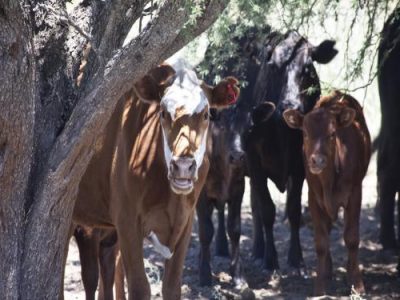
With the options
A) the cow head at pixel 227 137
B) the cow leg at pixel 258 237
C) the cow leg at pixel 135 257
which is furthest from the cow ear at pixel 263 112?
the cow leg at pixel 135 257

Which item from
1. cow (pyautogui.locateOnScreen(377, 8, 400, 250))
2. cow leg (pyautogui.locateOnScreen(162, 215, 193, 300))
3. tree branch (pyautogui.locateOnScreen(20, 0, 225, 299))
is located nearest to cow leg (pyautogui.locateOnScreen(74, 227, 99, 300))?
cow leg (pyautogui.locateOnScreen(162, 215, 193, 300))

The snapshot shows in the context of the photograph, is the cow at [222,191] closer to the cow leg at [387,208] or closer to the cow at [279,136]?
the cow at [279,136]

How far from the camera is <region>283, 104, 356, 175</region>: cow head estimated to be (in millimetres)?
8859

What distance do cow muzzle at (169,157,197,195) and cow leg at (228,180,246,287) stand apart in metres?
3.36

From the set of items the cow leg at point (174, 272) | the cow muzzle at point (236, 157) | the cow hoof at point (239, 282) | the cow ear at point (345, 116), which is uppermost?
the cow ear at point (345, 116)

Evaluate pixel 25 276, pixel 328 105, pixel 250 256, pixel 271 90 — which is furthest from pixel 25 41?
pixel 250 256

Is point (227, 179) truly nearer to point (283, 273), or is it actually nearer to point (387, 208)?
point (283, 273)

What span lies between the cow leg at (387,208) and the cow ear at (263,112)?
77.7 inches

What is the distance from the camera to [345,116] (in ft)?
29.9

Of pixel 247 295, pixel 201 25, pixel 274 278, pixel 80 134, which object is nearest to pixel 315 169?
pixel 247 295

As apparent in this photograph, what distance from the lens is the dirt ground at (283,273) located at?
31.0ft

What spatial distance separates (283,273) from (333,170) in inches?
65.5

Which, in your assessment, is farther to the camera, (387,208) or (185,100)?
(387,208)

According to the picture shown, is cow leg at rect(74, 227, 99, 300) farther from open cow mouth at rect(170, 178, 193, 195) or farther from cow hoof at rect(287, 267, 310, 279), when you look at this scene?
cow hoof at rect(287, 267, 310, 279)
